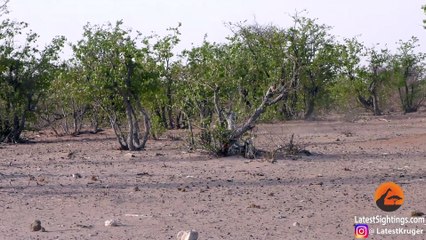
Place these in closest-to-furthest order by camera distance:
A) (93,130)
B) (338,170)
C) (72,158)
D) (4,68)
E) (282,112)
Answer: (338,170), (72,158), (4,68), (93,130), (282,112)

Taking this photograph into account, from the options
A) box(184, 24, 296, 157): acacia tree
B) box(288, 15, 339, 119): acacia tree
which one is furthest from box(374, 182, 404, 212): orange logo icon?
box(288, 15, 339, 119): acacia tree

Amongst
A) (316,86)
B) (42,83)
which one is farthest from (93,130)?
(316,86)

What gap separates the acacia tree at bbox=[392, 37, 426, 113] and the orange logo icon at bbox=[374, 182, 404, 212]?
2543 centimetres

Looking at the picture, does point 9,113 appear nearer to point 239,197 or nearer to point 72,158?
point 72,158

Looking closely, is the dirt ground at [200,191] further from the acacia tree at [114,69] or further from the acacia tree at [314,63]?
the acacia tree at [314,63]

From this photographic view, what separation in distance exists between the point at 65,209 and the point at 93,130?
17074mm

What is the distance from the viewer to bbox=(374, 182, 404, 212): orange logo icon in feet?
30.9

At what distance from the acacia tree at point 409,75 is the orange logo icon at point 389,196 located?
25425 mm

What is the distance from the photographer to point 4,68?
2181 cm

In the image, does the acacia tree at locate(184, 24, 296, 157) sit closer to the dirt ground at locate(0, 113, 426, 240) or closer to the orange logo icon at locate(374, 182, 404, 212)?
the dirt ground at locate(0, 113, 426, 240)

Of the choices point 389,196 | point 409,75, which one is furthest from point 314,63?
point 389,196

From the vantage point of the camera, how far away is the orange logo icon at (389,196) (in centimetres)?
943

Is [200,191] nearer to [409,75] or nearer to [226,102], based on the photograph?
[226,102]

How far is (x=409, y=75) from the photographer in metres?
36.5
